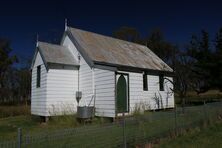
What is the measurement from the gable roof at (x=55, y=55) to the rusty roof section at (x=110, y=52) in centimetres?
105

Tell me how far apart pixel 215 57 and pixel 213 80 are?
97.7 inches

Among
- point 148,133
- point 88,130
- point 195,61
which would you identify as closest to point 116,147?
point 88,130

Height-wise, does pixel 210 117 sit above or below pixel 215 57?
below

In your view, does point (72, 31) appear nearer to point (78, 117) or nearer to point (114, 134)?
point (78, 117)

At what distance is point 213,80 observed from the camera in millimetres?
23719

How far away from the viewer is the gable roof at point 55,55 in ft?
45.1

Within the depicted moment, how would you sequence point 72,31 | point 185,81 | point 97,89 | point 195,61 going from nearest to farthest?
1. point 97,89
2. point 72,31
3. point 185,81
4. point 195,61

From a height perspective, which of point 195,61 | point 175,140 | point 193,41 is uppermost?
point 193,41

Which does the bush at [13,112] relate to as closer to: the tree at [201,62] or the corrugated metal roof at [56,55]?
the corrugated metal roof at [56,55]

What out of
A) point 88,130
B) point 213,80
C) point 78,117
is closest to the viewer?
point 88,130

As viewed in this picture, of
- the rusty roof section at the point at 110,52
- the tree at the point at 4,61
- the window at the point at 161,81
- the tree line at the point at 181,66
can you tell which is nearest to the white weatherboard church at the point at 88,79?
the rusty roof section at the point at 110,52

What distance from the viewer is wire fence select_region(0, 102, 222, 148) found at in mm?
4598

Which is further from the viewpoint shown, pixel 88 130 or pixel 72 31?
pixel 72 31

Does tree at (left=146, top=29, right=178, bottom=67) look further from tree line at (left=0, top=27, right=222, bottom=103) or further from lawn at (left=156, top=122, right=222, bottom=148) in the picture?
lawn at (left=156, top=122, right=222, bottom=148)
